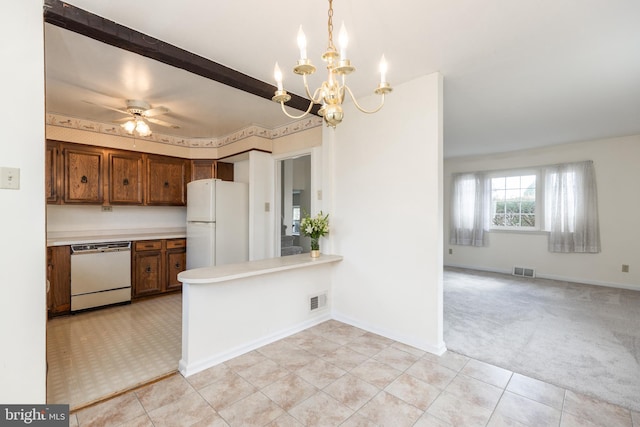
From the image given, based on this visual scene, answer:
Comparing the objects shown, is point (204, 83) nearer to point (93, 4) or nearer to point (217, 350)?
point (93, 4)

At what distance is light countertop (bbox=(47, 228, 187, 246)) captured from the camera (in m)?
3.38

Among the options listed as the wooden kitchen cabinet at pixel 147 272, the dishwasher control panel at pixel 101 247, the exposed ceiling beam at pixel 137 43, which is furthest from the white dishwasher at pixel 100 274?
the exposed ceiling beam at pixel 137 43

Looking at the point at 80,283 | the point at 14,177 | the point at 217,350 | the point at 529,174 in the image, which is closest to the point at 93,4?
the point at 14,177

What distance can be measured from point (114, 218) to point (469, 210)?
667 centimetres

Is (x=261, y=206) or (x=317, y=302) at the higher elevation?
(x=261, y=206)

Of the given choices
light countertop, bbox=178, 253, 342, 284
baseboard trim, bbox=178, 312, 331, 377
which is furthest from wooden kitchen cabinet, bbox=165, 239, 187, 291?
baseboard trim, bbox=178, 312, 331, 377

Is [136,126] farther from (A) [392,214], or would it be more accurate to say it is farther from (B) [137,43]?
(A) [392,214]

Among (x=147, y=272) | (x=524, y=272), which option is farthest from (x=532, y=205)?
(x=147, y=272)

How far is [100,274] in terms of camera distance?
3518 millimetres

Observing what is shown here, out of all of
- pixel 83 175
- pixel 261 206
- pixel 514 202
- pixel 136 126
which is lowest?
pixel 261 206

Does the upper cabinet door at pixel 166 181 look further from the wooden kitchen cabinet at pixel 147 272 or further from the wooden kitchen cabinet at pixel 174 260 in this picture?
the wooden kitchen cabinet at pixel 147 272

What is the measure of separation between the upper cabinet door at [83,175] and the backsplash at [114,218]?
366 mm

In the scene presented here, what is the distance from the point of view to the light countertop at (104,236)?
11.1ft

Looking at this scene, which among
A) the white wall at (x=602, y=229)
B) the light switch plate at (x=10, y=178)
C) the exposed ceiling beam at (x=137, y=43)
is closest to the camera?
the light switch plate at (x=10, y=178)
